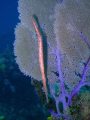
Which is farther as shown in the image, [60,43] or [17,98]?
[17,98]

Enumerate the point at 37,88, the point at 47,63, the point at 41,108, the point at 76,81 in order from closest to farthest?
1. the point at 76,81
2. the point at 47,63
3. the point at 37,88
4. the point at 41,108

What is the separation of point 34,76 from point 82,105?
1.93 meters

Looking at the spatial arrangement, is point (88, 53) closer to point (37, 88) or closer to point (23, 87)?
point (37, 88)

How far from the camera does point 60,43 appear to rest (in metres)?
3.46

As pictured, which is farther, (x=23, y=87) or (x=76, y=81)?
(x=23, y=87)

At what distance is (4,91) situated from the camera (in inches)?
343

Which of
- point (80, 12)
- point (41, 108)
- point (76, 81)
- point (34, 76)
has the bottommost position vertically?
point (41, 108)

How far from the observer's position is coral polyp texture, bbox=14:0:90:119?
3275 mm

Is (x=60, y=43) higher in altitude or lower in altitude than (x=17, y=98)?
higher

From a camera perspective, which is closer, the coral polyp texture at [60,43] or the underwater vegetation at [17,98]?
the coral polyp texture at [60,43]

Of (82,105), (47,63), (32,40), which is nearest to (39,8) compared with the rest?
(32,40)

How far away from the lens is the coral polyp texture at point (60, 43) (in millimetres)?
3275

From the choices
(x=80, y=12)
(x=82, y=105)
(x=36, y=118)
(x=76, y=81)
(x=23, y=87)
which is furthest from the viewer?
(x=23, y=87)

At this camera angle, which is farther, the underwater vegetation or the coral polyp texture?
the underwater vegetation
